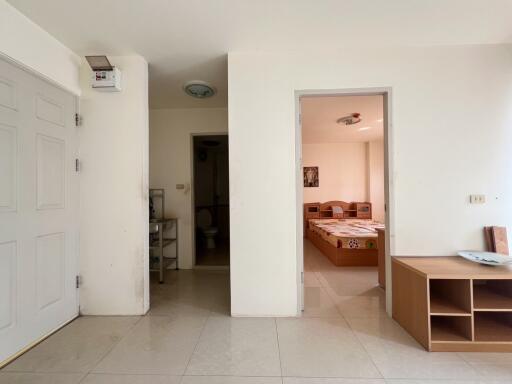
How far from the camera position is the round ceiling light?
280cm

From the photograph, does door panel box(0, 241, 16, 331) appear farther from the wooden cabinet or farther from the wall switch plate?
the wall switch plate

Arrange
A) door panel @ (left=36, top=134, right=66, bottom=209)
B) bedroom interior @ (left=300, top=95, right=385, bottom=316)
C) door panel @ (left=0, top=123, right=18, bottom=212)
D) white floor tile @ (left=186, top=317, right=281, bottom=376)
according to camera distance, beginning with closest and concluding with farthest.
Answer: white floor tile @ (left=186, top=317, right=281, bottom=376) → door panel @ (left=0, top=123, right=18, bottom=212) → door panel @ (left=36, top=134, right=66, bottom=209) → bedroom interior @ (left=300, top=95, right=385, bottom=316)

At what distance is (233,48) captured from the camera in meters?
2.15

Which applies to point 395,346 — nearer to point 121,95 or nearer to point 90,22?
point 121,95

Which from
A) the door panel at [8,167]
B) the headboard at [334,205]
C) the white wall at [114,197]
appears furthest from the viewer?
the headboard at [334,205]

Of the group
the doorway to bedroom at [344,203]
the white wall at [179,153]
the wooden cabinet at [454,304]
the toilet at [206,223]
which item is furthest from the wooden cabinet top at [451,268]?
the toilet at [206,223]

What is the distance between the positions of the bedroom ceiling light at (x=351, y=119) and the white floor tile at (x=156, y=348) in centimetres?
372

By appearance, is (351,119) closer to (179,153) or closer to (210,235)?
(179,153)

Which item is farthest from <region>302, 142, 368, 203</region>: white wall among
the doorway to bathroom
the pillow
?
the doorway to bathroom

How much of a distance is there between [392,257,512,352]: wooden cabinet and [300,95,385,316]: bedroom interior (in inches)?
20.5

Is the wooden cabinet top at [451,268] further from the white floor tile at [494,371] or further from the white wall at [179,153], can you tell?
the white wall at [179,153]

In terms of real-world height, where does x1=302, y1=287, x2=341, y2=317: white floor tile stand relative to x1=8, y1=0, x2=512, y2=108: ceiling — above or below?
below

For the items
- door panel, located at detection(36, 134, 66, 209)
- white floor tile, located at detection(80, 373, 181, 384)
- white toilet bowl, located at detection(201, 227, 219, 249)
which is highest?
door panel, located at detection(36, 134, 66, 209)

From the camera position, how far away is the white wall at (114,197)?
2.20 m
